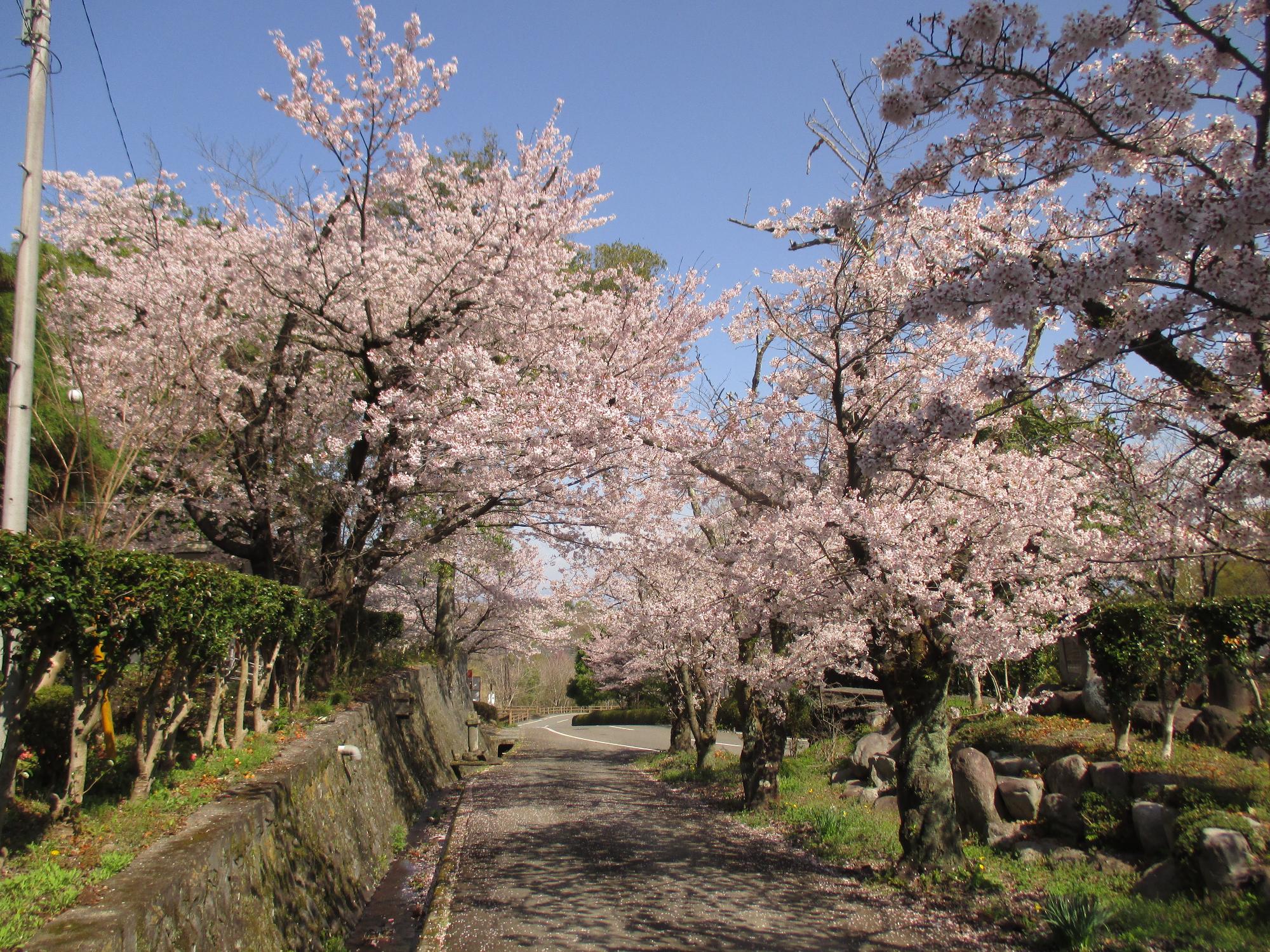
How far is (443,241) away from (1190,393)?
8.01m

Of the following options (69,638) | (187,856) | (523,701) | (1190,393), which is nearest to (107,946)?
(187,856)

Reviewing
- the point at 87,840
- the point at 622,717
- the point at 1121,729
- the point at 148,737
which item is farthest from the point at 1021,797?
the point at 622,717

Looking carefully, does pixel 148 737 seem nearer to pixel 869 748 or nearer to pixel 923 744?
pixel 923 744

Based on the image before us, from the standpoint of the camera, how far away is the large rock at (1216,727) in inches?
342

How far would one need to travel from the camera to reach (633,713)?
4284 cm

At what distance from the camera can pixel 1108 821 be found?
7.65 metres

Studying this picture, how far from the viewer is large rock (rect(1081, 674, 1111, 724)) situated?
1081 cm

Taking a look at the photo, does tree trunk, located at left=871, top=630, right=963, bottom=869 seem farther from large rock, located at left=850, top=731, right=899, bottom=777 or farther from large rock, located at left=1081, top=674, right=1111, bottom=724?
large rock, located at left=850, top=731, right=899, bottom=777

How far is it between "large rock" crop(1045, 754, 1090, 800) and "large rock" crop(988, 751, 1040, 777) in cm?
66

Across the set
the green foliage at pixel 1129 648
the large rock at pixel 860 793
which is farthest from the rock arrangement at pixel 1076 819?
the green foliage at pixel 1129 648

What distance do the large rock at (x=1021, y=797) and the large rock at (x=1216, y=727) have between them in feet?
6.41

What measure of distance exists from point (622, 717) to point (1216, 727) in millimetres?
37391

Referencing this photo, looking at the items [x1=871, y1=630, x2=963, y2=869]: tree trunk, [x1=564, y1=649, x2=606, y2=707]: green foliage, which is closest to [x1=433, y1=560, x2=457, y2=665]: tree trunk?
[x1=871, y1=630, x2=963, y2=869]: tree trunk

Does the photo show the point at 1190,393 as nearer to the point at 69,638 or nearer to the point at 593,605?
the point at 69,638
